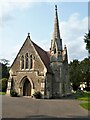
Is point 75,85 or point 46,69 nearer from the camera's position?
point 46,69

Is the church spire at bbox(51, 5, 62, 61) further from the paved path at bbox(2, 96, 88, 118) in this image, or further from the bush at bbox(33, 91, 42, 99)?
the paved path at bbox(2, 96, 88, 118)

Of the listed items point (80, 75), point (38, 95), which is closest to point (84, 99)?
point (38, 95)

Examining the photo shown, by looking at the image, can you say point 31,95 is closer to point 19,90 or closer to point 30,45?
point 19,90

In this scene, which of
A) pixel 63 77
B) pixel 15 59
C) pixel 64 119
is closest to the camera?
pixel 64 119

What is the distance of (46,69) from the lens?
132ft

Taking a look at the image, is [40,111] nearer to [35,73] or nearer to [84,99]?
[84,99]

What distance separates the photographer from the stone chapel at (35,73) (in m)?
40.2

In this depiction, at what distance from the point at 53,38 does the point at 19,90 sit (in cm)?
1246

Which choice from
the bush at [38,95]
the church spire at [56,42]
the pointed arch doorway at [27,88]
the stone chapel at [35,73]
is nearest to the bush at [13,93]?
the stone chapel at [35,73]

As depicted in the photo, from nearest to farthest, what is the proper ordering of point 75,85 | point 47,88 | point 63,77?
point 47,88 → point 63,77 → point 75,85

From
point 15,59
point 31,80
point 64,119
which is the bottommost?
point 64,119

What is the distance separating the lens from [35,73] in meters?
40.8

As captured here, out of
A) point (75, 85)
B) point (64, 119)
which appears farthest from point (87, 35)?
point (75, 85)

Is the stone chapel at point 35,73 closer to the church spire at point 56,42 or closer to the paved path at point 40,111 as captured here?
the church spire at point 56,42
